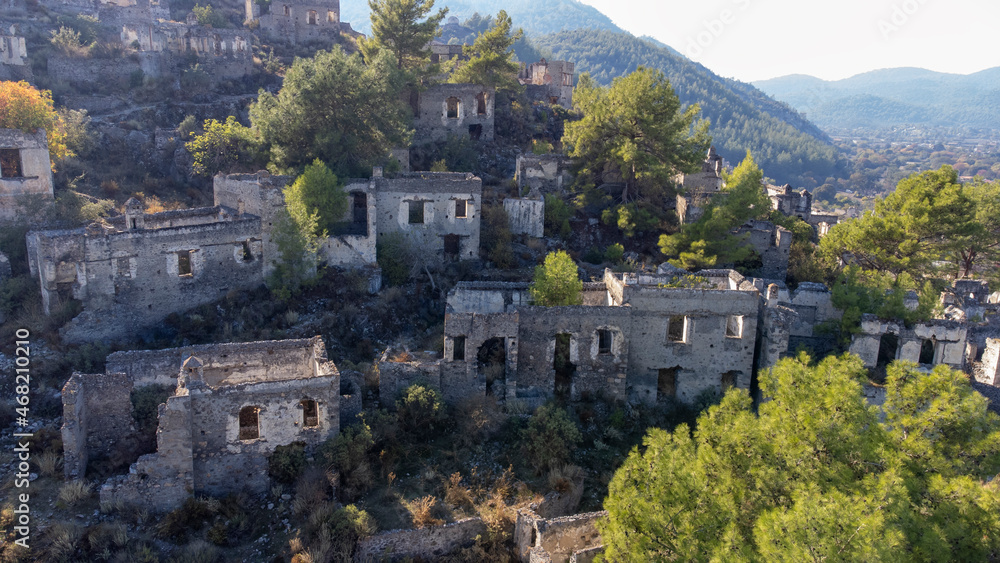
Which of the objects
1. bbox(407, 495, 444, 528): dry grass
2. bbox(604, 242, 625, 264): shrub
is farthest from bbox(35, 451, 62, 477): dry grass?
bbox(604, 242, 625, 264): shrub

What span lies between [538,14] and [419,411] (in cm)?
17319

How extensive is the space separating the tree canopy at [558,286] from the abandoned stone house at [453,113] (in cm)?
1628

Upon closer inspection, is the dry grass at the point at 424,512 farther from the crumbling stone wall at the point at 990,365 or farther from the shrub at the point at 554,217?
the crumbling stone wall at the point at 990,365

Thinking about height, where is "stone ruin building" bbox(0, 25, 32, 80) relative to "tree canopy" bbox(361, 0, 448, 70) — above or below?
below

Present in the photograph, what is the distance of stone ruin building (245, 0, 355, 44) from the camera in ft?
147

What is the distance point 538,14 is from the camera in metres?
175

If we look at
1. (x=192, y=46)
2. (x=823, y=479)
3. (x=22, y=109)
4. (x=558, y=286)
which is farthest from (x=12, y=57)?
(x=823, y=479)

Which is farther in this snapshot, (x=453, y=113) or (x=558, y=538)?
(x=453, y=113)

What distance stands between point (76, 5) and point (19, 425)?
3650cm

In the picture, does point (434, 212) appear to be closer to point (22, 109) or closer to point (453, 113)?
point (453, 113)

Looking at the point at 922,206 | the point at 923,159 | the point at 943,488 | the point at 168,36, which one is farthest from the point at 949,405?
the point at 923,159

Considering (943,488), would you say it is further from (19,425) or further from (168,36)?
(168,36)

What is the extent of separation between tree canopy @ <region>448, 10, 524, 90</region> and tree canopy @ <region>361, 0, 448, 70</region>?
9.14 feet

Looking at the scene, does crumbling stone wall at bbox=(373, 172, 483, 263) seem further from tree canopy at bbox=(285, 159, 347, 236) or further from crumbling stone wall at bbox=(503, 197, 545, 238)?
crumbling stone wall at bbox=(503, 197, 545, 238)
